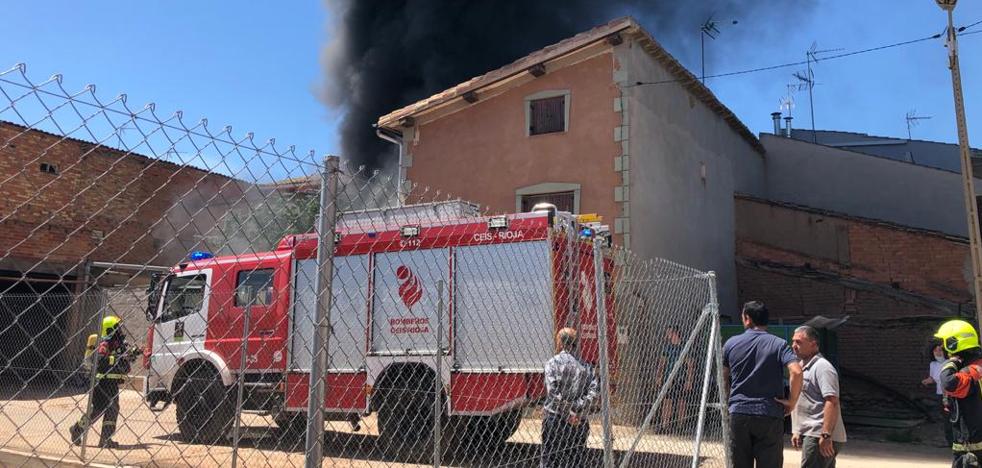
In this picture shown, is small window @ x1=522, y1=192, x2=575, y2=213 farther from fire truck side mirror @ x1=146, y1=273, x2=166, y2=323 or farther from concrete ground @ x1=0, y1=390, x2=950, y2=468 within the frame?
fire truck side mirror @ x1=146, y1=273, x2=166, y2=323

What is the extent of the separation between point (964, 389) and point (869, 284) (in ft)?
39.5

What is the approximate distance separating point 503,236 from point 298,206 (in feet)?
15.0

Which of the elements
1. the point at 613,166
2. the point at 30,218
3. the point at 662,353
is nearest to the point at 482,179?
the point at 613,166

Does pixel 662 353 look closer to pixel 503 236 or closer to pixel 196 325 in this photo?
pixel 503 236

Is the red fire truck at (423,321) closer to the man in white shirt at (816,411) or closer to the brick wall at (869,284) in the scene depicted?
the man in white shirt at (816,411)

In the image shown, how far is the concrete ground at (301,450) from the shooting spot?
771cm

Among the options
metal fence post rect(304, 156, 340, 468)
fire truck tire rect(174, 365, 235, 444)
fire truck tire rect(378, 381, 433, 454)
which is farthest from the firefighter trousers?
metal fence post rect(304, 156, 340, 468)

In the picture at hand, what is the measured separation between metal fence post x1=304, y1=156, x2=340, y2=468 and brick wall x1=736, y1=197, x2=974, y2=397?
15239mm

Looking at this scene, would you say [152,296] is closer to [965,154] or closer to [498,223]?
[498,223]

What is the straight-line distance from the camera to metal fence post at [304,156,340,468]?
2.79 metres

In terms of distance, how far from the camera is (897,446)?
37.9ft

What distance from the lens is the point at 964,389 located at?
16.6ft

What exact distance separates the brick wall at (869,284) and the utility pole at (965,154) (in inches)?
166

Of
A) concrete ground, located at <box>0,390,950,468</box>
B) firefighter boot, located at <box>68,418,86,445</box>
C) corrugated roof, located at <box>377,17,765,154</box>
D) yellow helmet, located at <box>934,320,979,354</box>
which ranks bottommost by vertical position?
concrete ground, located at <box>0,390,950,468</box>
